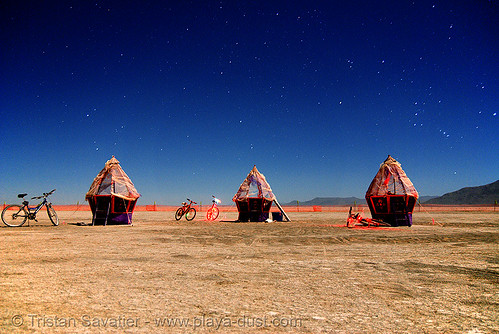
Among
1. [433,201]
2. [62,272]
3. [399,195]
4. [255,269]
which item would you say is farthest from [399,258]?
[433,201]

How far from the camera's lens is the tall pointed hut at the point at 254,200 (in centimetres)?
2134

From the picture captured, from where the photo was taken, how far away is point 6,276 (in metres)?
4.73

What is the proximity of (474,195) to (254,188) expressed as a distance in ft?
497

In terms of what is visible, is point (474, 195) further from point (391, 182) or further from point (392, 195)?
point (392, 195)

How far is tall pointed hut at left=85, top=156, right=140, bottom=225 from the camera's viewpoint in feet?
54.2

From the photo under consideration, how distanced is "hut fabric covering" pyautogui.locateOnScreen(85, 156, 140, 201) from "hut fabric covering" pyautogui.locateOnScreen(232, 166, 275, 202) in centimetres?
729

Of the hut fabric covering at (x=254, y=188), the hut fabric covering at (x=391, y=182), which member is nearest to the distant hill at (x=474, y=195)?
the hut fabric covering at (x=391, y=182)

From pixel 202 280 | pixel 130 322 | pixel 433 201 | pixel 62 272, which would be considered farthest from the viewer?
pixel 433 201

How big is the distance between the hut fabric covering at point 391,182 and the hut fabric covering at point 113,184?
13.9 metres

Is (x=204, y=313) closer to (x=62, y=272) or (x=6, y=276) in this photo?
(x=62, y=272)

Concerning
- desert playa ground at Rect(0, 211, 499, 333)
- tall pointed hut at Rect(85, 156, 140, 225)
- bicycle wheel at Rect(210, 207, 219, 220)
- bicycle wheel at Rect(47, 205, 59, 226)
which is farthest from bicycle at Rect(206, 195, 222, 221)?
desert playa ground at Rect(0, 211, 499, 333)

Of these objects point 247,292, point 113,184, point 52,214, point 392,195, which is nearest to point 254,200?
point 392,195

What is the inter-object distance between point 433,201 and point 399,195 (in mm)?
164206

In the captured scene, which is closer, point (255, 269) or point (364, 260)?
point (255, 269)
